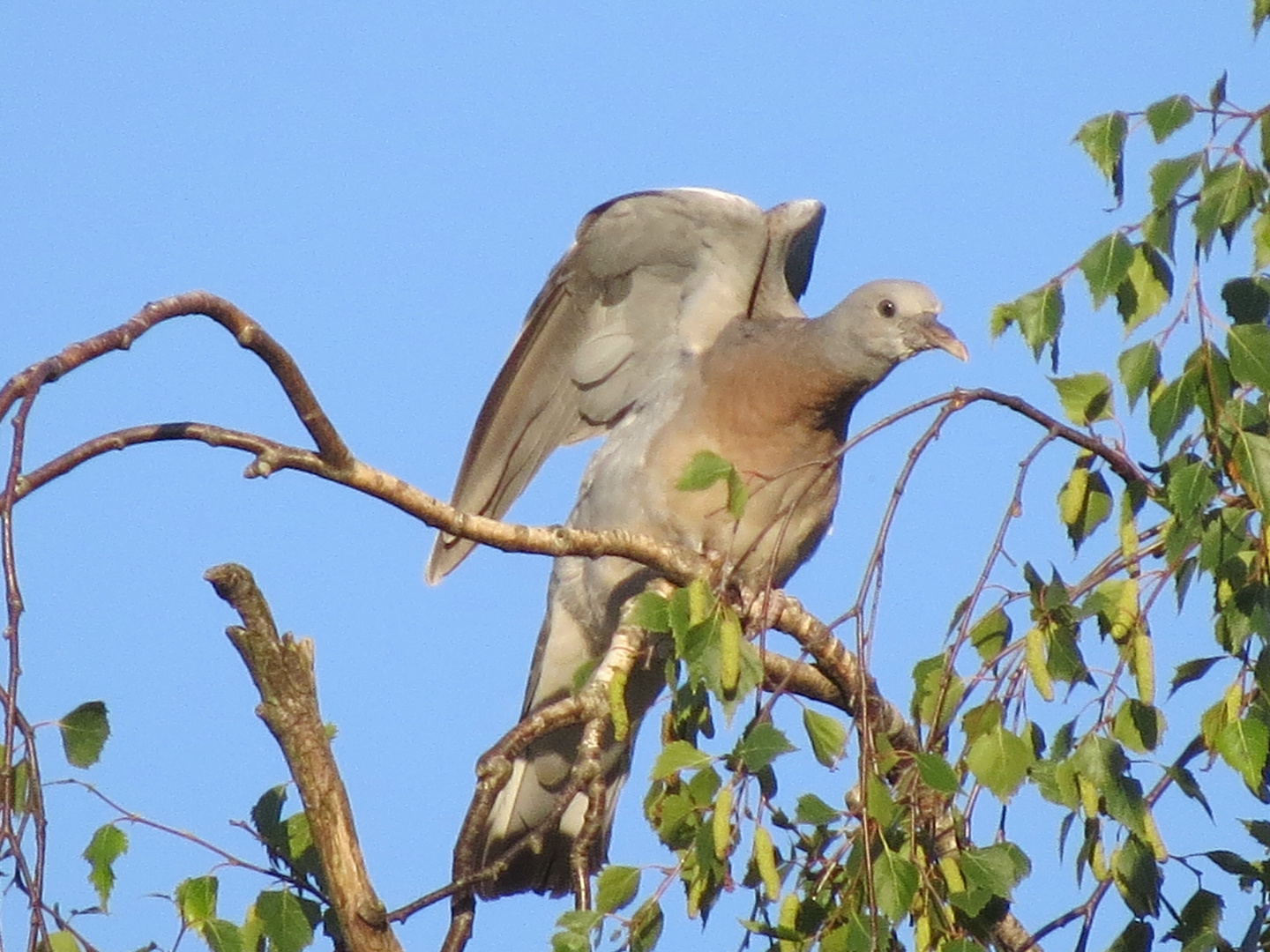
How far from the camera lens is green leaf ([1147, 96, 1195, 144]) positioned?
2492mm

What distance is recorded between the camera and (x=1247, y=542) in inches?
91.9

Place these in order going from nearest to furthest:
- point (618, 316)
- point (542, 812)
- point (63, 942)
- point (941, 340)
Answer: point (63, 942)
point (941, 340)
point (542, 812)
point (618, 316)

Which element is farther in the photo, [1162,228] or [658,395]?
[658,395]

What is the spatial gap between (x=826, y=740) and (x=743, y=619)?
0.50 metres

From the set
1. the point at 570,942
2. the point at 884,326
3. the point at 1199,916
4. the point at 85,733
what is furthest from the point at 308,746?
the point at 884,326

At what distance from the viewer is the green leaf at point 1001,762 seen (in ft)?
7.47

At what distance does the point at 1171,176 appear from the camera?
2.48 meters

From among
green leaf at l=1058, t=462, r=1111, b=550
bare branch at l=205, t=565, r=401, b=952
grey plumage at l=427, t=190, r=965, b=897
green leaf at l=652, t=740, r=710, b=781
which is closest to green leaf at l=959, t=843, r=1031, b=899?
green leaf at l=652, t=740, r=710, b=781

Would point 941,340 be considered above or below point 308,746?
above

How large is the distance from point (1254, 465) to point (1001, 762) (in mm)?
518

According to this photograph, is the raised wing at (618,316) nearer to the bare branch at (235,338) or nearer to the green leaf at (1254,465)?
the bare branch at (235,338)

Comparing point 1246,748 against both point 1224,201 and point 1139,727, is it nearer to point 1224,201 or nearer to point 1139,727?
point 1139,727

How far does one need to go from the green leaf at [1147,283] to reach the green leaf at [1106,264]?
19mm

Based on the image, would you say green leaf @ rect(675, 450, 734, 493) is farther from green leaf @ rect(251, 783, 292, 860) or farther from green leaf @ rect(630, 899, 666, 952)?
green leaf @ rect(251, 783, 292, 860)
